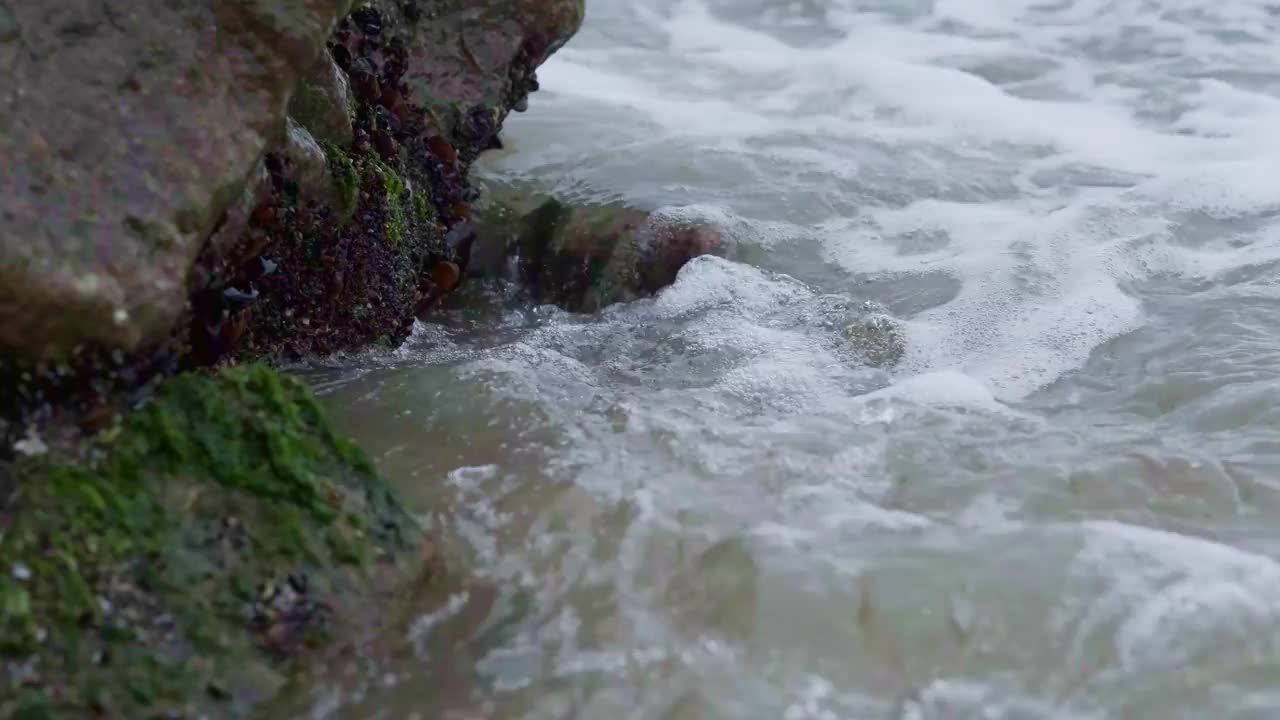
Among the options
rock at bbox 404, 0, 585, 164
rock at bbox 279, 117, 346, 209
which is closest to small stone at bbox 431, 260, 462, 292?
rock at bbox 404, 0, 585, 164

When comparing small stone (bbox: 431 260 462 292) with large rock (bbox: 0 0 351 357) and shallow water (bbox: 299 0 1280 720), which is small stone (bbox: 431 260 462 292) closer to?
shallow water (bbox: 299 0 1280 720)

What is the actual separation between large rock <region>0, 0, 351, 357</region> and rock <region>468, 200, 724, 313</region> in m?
2.77

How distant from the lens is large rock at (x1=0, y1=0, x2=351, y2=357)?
235 cm

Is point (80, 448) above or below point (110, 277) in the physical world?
below

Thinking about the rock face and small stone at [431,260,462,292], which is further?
small stone at [431,260,462,292]

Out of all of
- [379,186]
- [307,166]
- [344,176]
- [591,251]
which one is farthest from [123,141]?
[591,251]

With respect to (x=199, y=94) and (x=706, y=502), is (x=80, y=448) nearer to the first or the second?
(x=199, y=94)

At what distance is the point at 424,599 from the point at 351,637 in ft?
0.81

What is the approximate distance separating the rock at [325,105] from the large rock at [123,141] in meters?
1.21

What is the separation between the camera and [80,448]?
244 cm

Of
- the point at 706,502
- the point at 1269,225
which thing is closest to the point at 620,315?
the point at 706,502

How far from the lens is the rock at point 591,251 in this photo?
18.4 feet

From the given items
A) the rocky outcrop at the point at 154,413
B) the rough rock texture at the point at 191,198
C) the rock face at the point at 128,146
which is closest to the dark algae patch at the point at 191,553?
the rocky outcrop at the point at 154,413

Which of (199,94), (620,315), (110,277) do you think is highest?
(199,94)
